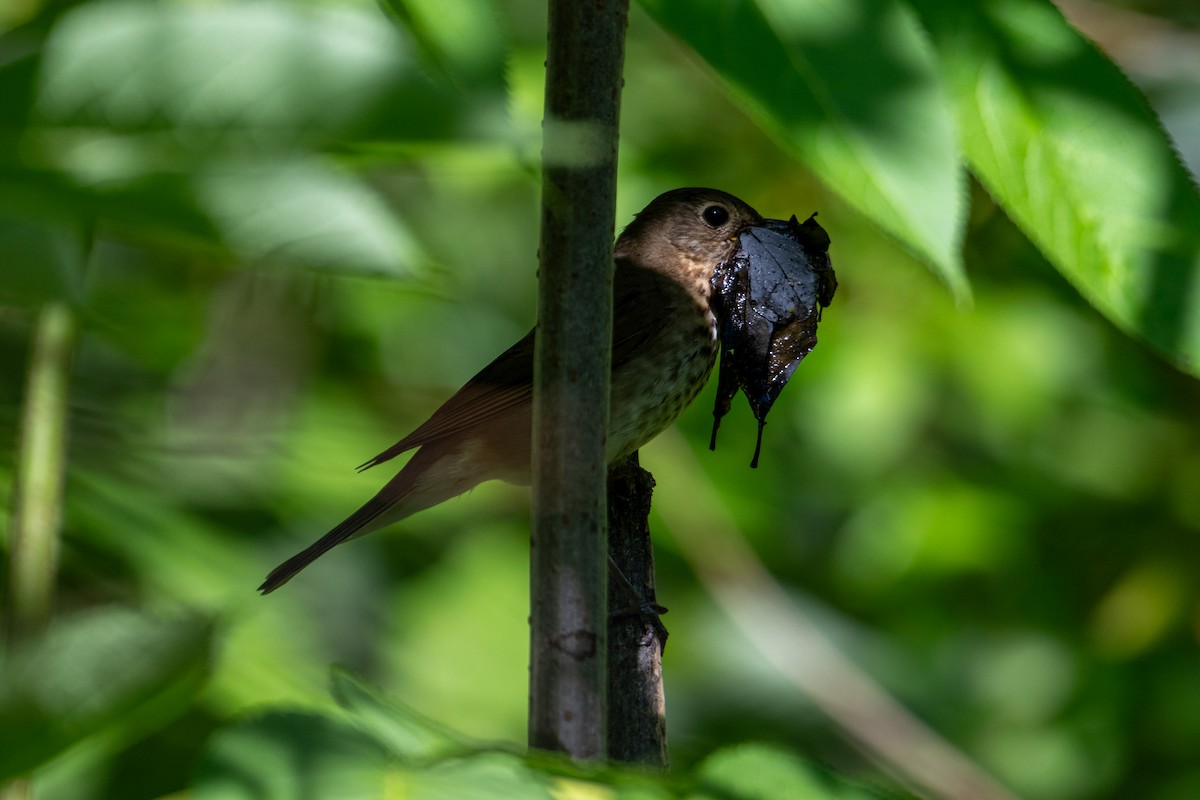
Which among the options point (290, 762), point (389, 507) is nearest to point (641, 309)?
point (389, 507)

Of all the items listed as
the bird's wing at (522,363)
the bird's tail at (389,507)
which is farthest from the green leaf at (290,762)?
the bird's wing at (522,363)

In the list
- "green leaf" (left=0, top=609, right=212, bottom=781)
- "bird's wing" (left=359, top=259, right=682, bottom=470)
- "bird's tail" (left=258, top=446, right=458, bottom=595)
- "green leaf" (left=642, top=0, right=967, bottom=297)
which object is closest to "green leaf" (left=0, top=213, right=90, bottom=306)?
"green leaf" (left=0, top=609, right=212, bottom=781)

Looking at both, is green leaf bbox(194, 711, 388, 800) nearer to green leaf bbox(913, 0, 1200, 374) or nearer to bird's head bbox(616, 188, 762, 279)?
green leaf bbox(913, 0, 1200, 374)

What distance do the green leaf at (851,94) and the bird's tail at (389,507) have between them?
150 cm

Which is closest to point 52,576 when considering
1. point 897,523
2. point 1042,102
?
point 1042,102

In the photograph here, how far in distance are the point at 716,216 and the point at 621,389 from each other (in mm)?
645

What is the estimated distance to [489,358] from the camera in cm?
376

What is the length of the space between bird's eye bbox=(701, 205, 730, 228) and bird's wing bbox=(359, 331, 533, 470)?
64 cm

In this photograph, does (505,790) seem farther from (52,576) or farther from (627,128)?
(627,128)

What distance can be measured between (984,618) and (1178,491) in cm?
75

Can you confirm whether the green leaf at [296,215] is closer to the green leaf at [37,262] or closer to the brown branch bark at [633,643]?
the green leaf at [37,262]

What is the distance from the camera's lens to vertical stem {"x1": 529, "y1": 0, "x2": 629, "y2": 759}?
1032 mm

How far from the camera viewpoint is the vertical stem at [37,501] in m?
1.24

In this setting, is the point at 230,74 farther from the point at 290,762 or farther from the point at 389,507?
the point at 389,507
